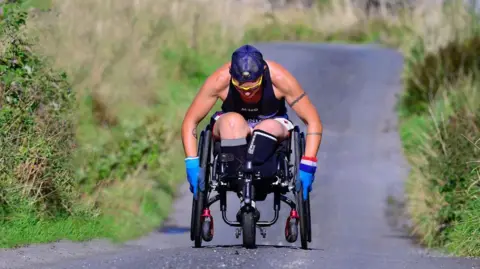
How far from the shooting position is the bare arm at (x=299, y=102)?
945 centimetres

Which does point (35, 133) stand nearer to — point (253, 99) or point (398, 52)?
point (253, 99)

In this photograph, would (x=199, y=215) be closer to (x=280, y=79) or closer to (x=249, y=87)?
(x=249, y=87)

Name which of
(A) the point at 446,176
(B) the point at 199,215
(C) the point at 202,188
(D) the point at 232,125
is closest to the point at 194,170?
(C) the point at 202,188

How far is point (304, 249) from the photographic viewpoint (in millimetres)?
9422

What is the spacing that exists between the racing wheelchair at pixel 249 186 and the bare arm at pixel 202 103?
0.09 metres

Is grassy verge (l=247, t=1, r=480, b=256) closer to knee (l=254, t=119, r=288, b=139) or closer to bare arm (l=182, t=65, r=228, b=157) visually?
knee (l=254, t=119, r=288, b=139)

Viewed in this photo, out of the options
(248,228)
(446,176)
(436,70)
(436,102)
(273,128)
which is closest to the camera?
(248,228)

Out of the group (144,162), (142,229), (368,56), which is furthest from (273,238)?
(368,56)

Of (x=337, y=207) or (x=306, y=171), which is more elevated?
(x=337, y=207)

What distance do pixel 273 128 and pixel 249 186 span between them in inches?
18.2

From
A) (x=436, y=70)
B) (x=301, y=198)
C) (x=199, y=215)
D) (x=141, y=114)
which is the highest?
(x=436, y=70)

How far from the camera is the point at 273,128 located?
9312 mm

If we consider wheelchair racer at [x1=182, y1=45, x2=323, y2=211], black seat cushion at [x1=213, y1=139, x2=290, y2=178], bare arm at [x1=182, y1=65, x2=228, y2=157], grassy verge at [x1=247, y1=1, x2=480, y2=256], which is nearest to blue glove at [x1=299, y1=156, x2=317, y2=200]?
wheelchair racer at [x1=182, y1=45, x2=323, y2=211]

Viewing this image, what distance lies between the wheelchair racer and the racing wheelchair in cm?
7
